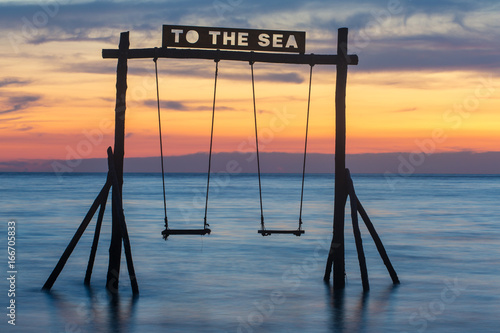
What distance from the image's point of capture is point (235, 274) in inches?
604

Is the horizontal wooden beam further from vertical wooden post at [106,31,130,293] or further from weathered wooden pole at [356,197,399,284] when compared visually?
weathered wooden pole at [356,197,399,284]

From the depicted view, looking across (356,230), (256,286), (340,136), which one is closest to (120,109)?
(340,136)

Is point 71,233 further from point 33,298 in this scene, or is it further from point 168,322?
point 168,322

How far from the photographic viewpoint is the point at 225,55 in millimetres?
11500

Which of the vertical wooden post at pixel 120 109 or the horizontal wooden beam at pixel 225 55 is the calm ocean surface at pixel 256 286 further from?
the horizontal wooden beam at pixel 225 55

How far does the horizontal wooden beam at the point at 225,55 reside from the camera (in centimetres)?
1138

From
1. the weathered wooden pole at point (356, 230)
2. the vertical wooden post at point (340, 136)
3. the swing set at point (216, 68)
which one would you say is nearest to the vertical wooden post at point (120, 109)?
the swing set at point (216, 68)

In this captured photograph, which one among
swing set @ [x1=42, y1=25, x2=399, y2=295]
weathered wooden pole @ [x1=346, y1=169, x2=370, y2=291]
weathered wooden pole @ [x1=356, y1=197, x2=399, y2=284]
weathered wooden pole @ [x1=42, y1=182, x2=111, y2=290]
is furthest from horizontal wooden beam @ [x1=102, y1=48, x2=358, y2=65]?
weathered wooden pole @ [x1=356, y1=197, x2=399, y2=284]

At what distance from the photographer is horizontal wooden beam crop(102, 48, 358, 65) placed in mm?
11383

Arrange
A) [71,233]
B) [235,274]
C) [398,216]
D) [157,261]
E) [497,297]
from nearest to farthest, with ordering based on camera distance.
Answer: [497,297] → [235,274] → [157,261] → [71,233] → [398,216]

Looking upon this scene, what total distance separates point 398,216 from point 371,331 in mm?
26057

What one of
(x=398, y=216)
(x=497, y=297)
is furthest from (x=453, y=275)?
(x=398, y=216)

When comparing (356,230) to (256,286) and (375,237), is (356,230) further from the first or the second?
(256,286)

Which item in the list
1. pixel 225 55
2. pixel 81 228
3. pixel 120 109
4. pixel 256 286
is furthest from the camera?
pixel 256 286
